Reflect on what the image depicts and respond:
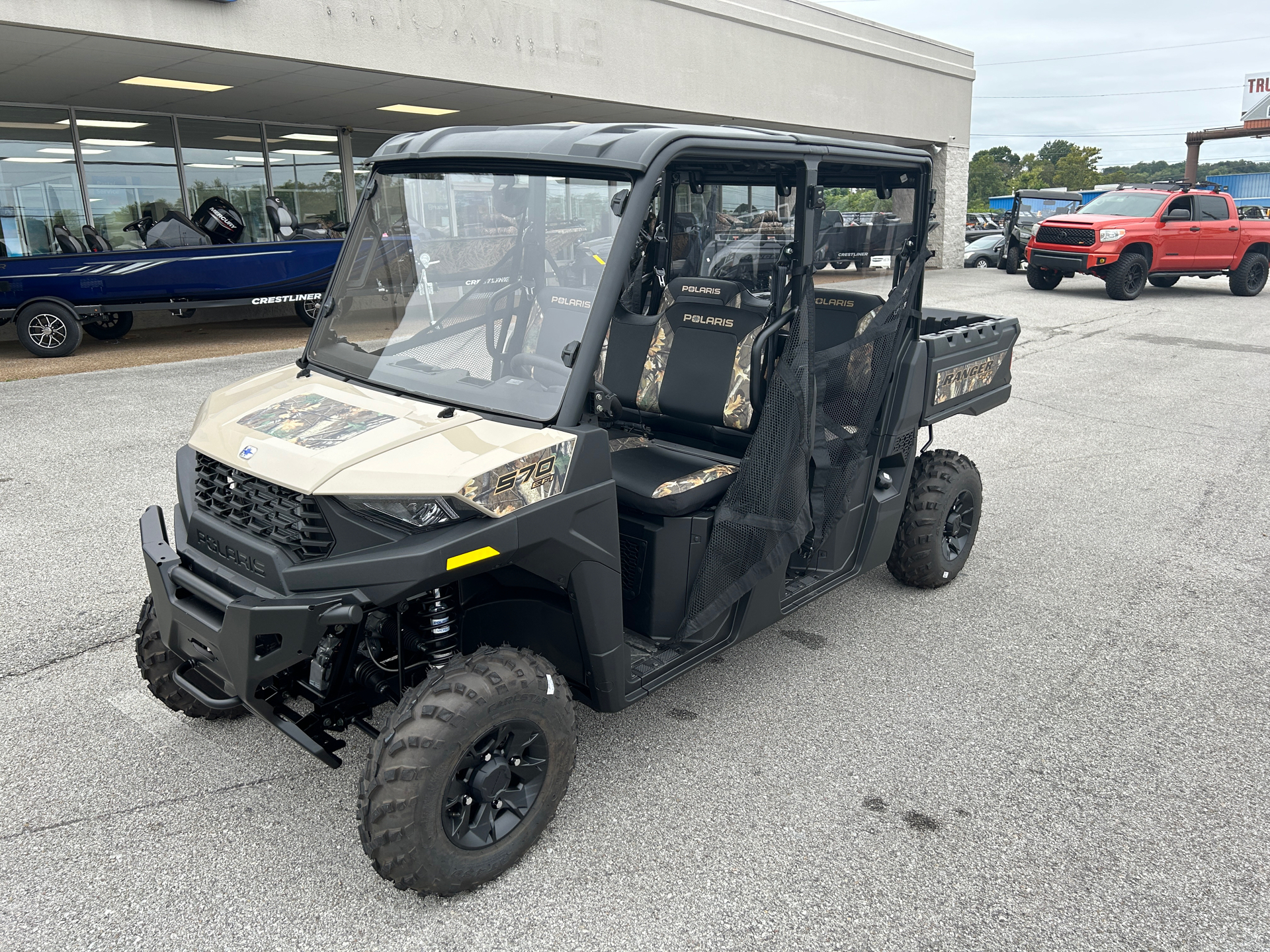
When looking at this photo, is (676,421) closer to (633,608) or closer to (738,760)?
(633,608)

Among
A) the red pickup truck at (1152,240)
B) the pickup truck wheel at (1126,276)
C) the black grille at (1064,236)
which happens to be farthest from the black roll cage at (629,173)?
the pickup truck wheel at (1126,276)

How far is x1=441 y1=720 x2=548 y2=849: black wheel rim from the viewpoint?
264 centimetres

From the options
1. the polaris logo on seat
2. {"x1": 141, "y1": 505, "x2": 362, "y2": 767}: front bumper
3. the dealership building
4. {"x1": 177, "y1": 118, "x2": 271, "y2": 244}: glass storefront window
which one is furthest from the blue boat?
{"x1": 141, "y1": 505, "x2": 362, "y2": 767}: front bumper

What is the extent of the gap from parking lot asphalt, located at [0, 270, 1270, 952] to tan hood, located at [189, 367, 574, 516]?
121 centimetres

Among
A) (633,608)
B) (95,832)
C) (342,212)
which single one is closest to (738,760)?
(633,608)

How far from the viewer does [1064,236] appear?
17438mm

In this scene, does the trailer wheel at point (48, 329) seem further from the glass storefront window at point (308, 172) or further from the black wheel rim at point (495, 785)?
the black wheel rim at point (495, 785)

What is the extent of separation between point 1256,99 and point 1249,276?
3471 centimetres

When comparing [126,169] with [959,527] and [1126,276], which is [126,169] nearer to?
[959,527]

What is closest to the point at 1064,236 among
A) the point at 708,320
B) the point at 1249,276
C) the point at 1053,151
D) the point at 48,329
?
the point at 1249,276

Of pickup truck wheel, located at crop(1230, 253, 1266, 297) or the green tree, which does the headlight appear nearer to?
pickup truck wheel, located at crop(1230, 253, 1266, 297)

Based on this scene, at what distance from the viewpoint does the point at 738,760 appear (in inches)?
131

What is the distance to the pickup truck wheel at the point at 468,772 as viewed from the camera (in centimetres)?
248

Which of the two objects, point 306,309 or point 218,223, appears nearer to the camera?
point 218,223
